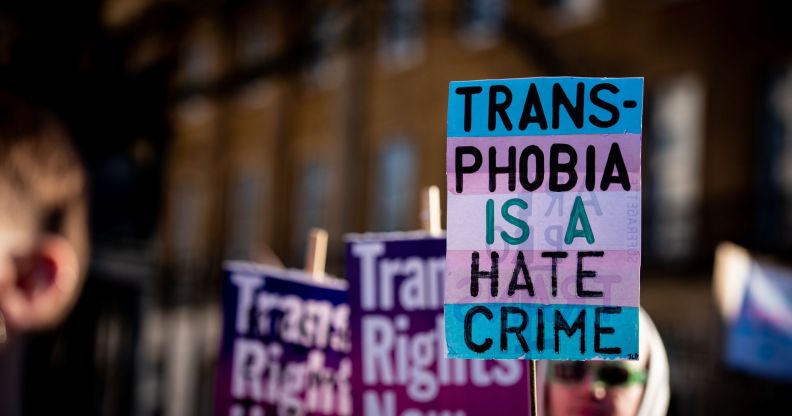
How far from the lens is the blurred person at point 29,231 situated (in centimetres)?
263

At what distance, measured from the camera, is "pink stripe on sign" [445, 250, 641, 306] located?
3496 mm

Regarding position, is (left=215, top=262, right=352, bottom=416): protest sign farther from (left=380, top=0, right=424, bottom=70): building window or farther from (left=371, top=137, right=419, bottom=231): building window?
(left=380, top=0, right=424, bottom=70): building window

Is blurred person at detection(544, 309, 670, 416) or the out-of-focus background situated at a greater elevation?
the out-of-focus background

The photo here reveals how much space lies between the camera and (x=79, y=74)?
5.84 m

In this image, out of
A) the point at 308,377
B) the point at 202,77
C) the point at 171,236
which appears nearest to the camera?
the point at 308,377

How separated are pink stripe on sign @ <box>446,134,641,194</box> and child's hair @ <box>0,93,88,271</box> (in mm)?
1119

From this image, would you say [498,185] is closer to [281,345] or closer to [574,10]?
[281,345]

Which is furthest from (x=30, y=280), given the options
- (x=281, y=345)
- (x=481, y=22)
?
(x=481, y=22)

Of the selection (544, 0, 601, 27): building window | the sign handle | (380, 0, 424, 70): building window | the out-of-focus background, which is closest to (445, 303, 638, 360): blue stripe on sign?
the out-of-focus background

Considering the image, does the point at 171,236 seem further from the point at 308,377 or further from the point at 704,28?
the point at 308,377

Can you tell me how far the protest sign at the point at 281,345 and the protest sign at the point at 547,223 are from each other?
1950 mm

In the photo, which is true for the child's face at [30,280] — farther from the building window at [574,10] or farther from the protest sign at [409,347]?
the building window at [574,10]

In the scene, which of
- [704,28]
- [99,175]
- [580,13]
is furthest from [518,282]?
[580,13]

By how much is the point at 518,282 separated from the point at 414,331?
1498 millimetres
